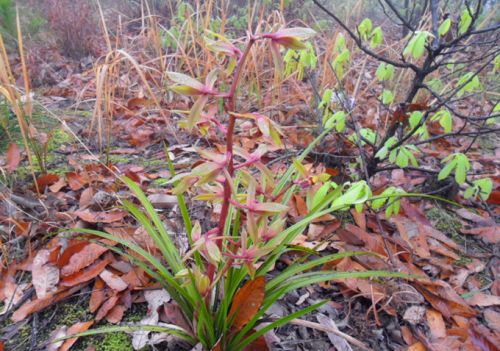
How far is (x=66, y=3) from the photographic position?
4441mm

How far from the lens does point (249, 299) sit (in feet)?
3.16

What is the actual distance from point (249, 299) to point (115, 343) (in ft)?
1.73

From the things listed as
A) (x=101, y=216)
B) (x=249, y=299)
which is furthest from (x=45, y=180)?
(x=249, y=299)

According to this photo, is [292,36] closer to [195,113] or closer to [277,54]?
[277,54]

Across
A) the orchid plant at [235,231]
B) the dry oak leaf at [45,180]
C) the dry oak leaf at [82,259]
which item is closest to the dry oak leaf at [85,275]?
the dry oak leaf at [82,259]

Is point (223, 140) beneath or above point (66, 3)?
beneath

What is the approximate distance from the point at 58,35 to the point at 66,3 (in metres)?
0.62

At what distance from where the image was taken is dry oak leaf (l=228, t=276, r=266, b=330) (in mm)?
955

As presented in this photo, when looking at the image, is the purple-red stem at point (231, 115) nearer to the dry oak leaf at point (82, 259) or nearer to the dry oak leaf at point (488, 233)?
the dry oak leaf at point (82, 259)

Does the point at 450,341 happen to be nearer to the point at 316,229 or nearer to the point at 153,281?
the point at 316,229

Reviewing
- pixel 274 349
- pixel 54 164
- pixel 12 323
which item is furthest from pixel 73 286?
pixel 54 164

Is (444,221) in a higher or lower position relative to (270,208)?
lower

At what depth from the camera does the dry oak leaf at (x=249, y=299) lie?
0.95 metres

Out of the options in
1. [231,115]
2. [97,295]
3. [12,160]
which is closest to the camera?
[231,115]
